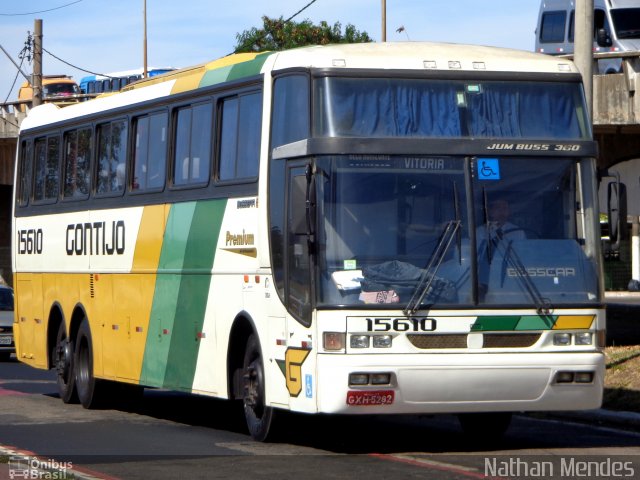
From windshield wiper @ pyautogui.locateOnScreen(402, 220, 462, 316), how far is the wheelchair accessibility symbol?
498 mm

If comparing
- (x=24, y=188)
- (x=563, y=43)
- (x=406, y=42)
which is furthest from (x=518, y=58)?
(x=563, y=43)

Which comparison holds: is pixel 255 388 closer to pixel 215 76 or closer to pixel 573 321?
pixel 573 321

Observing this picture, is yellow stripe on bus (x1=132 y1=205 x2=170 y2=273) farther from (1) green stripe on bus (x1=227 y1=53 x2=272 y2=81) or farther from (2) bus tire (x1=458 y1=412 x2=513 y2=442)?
(2) bus tire (x1=458 y1=412 x2=513 y2=442)

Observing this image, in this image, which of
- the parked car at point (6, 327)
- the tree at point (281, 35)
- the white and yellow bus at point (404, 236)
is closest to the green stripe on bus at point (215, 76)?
the white and yellow bus at point (404, 236)

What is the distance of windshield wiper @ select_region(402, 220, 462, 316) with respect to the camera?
448 inches

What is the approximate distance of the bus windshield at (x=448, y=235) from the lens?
37.6 ft

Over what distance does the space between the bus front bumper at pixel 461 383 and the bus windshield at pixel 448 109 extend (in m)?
1.89

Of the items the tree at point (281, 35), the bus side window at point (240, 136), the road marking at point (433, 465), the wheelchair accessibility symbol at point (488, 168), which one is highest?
the tree at point (281, 35)

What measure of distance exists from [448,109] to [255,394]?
312cm

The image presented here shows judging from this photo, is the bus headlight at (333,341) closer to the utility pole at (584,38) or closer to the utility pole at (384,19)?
the utility pole at (584,38)

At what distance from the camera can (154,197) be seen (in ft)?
50.5

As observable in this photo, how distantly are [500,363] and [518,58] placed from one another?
9.08 feet

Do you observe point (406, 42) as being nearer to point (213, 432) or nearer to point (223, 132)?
point (223, 132)

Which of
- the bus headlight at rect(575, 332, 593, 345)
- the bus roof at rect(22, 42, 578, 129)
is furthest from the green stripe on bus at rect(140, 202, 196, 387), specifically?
the bus headlight at rect(575, 332, 593, 345)
